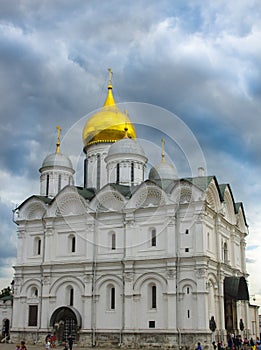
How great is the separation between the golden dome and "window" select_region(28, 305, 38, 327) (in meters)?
14.0

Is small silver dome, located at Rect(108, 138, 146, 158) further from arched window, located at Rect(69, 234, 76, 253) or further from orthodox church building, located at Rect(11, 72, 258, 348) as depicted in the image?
arched window, located at Rect(69, 234, 76, 253)

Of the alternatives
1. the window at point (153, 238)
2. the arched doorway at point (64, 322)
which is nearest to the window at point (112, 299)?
the arched doorway at point (64, 322)

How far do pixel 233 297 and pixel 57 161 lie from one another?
17.4m

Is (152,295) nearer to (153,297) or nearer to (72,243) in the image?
(153,297)

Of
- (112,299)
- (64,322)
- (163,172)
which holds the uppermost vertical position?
(163,172)

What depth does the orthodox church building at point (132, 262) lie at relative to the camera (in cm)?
3266

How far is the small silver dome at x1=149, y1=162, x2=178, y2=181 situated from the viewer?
39844 mm

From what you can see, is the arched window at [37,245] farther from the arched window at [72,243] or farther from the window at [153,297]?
the window at [153,297]

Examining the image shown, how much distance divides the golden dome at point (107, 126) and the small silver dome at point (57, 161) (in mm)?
2273

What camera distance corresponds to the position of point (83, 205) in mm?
37031

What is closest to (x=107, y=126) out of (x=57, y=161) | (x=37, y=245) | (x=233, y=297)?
(x=57, y=161)

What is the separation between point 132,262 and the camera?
112ft

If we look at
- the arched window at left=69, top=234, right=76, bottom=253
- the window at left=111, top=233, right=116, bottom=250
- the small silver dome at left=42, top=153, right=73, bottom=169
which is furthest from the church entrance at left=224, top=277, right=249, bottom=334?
the small silver dome at left=42, top=153, right=73, bottom=169

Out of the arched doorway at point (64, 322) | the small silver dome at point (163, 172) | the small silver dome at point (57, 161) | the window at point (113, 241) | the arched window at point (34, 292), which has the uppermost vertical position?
the small silver dome at point (57, 161)
